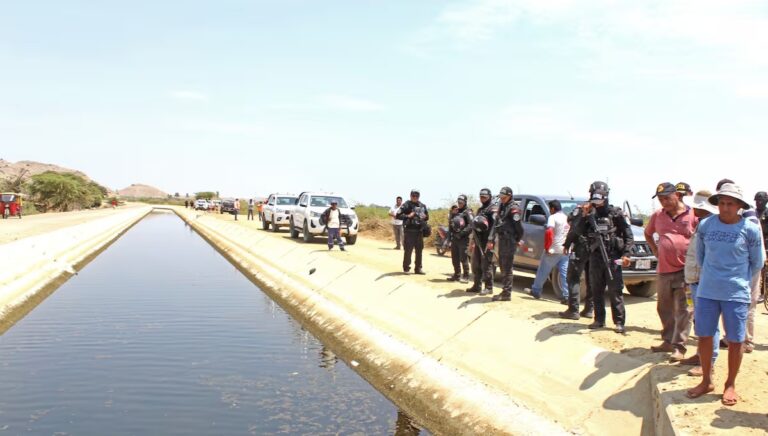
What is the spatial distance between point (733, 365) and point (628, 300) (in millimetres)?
7267

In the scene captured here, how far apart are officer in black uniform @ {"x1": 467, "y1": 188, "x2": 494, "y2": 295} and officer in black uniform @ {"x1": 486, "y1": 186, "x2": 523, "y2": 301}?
0.63 metres

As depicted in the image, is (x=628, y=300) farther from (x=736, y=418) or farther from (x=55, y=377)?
(x=55, y=377)

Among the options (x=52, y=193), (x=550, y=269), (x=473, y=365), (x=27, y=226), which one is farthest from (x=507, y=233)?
(x=52, y=193)

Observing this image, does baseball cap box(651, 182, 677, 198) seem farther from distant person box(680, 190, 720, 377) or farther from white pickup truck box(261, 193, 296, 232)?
white pickup truck box(261, 193, 296, 232)

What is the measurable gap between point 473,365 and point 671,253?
9.90ft

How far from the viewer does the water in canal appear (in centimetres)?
807

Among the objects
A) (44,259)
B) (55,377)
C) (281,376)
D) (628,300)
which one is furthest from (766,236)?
(44,259)

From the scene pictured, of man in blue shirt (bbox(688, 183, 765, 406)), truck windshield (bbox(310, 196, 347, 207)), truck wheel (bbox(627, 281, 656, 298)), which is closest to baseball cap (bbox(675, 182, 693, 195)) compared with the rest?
man in blue shirt (bbox(688, 183, 765, 406))

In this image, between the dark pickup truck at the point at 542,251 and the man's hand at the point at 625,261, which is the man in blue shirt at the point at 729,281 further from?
the dark pickup truck at the point at 542,251

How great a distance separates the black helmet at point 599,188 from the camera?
8.45m

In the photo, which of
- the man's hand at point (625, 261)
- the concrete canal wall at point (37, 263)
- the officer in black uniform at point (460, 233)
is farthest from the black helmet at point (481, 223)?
the concrete canal wall at point (37, 263)

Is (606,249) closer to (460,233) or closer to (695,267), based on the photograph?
(695,267)

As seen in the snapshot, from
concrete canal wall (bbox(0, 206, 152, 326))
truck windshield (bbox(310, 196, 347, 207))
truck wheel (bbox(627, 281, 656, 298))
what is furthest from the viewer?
truck windshield (bbox(310, 196, 347, 207))

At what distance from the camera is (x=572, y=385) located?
23.0 feet
